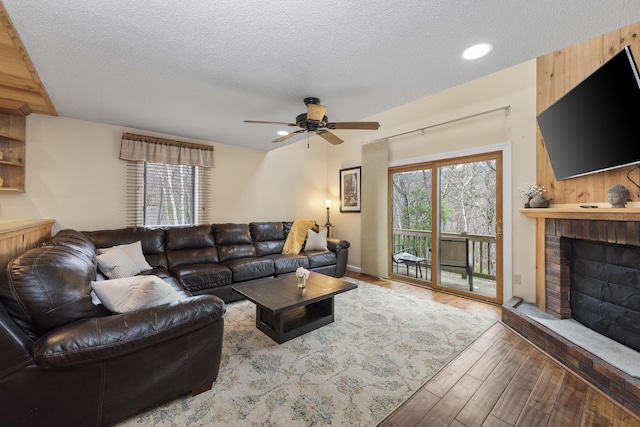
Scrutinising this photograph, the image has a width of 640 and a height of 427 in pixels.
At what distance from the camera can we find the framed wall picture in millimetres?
5265

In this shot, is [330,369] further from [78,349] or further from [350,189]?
[350,189]

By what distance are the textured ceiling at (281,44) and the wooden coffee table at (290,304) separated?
1.94m

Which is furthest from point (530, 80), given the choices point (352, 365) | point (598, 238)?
point (352, 365)

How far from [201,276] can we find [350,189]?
332cm

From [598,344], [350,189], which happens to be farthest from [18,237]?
[598,344]

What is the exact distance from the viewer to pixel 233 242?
415 cm

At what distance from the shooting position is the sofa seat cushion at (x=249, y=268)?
3.49 metres

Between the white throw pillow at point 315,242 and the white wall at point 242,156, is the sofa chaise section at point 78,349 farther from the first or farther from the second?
the white throw pillow at point 315,242

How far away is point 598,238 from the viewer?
86.7 inches

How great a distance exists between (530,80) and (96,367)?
4687 mm

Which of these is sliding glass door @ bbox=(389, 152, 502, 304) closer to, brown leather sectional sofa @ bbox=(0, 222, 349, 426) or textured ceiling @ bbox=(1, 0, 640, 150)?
textured ceiling @ bbox=(1, 0, 640, 150)

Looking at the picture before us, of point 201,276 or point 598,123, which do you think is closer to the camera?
point 598,123

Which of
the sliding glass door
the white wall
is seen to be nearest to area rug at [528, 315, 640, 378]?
the white wall

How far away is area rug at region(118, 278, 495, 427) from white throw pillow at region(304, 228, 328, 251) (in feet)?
5.47
